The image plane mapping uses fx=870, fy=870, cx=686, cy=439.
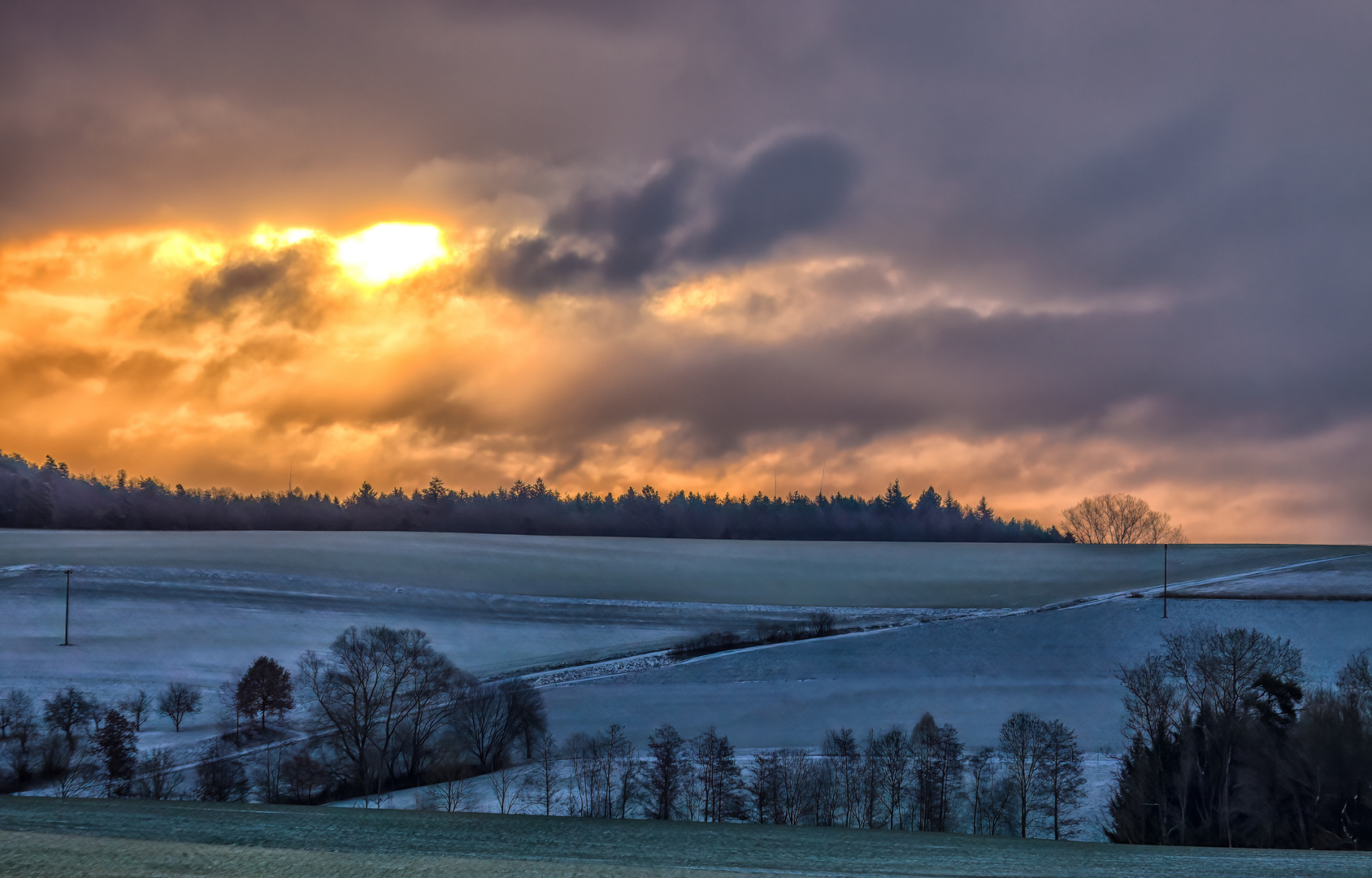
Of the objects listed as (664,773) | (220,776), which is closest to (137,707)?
(220,776)

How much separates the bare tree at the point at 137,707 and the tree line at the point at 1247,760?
93.2ft

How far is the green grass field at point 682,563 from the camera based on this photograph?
125 ft

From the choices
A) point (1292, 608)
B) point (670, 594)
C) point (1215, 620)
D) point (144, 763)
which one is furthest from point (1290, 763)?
point (144, 763)

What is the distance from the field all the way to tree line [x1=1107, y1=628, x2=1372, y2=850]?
1.89 meters

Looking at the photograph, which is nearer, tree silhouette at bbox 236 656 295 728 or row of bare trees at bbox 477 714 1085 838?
row of bare trees at bbox 477 714 1085 838

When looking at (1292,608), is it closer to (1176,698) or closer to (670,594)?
(1176,698)

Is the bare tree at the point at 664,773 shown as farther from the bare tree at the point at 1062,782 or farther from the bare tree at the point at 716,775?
the bare tree at the point at 1062,782

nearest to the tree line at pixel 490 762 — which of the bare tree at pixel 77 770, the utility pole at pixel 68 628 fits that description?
the bare tree at pixel 77 770

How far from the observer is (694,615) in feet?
124

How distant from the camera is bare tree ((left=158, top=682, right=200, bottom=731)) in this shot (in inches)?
1082

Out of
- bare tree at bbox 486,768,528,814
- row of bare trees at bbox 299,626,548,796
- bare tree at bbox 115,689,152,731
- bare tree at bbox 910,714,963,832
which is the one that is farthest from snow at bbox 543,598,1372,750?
bare tree at bbox 115,689,152,731

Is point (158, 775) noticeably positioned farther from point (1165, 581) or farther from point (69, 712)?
point (1165, 581)

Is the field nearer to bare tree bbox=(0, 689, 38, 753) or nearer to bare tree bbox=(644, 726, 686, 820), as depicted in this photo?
bare tree bbox=(0, 689, 38, 753)

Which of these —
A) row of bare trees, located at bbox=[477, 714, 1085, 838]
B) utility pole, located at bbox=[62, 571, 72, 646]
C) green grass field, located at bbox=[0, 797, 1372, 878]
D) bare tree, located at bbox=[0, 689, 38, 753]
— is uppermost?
green grass field, located at bbox=[0, 797, 1372, 878]
